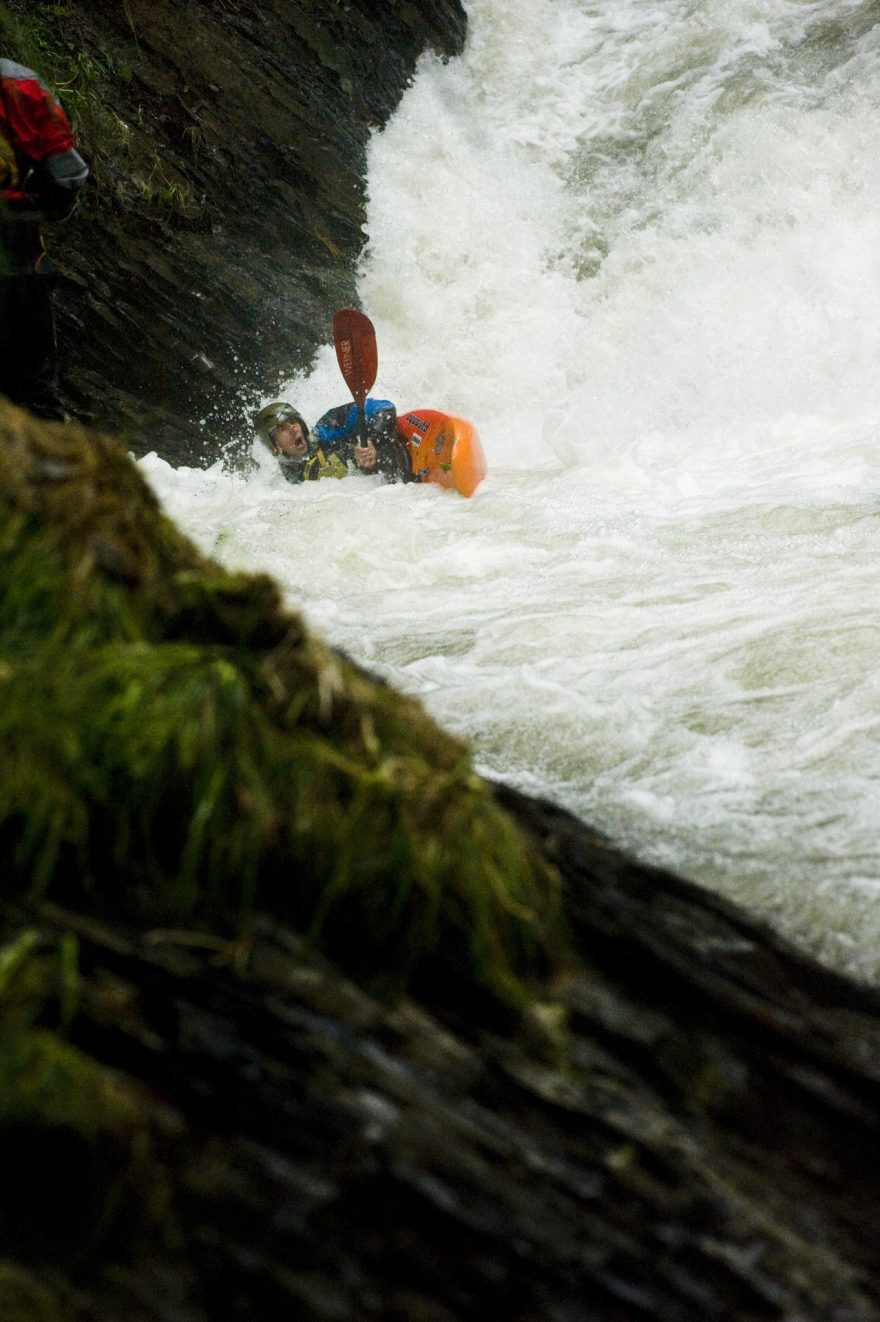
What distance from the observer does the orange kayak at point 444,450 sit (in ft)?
23.6

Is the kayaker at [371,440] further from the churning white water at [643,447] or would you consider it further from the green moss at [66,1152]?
the green moss at [66,1152]

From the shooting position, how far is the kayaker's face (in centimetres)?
739

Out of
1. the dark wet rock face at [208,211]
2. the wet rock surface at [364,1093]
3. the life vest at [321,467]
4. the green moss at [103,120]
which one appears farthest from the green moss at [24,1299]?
the green moss at [103,120]

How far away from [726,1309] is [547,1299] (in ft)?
0.70

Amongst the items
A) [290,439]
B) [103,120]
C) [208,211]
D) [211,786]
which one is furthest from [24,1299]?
[208,211]

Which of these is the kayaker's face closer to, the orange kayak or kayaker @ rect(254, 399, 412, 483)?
kayaker @ rect(254, 399, 412, 483)

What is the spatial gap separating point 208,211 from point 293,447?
2726 mm

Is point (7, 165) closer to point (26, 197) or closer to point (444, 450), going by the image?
point (26, 197)

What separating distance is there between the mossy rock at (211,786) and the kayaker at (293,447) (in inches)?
237

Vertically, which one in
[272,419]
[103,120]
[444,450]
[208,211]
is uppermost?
[103,120]

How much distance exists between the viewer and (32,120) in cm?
395

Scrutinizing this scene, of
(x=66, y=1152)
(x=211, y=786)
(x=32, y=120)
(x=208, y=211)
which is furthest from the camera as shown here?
(x=208, y=211)

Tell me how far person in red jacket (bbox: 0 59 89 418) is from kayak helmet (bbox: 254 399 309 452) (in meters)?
3.15

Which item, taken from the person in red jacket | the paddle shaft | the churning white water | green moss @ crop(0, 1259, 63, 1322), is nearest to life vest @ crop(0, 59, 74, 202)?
the person in red jacket
